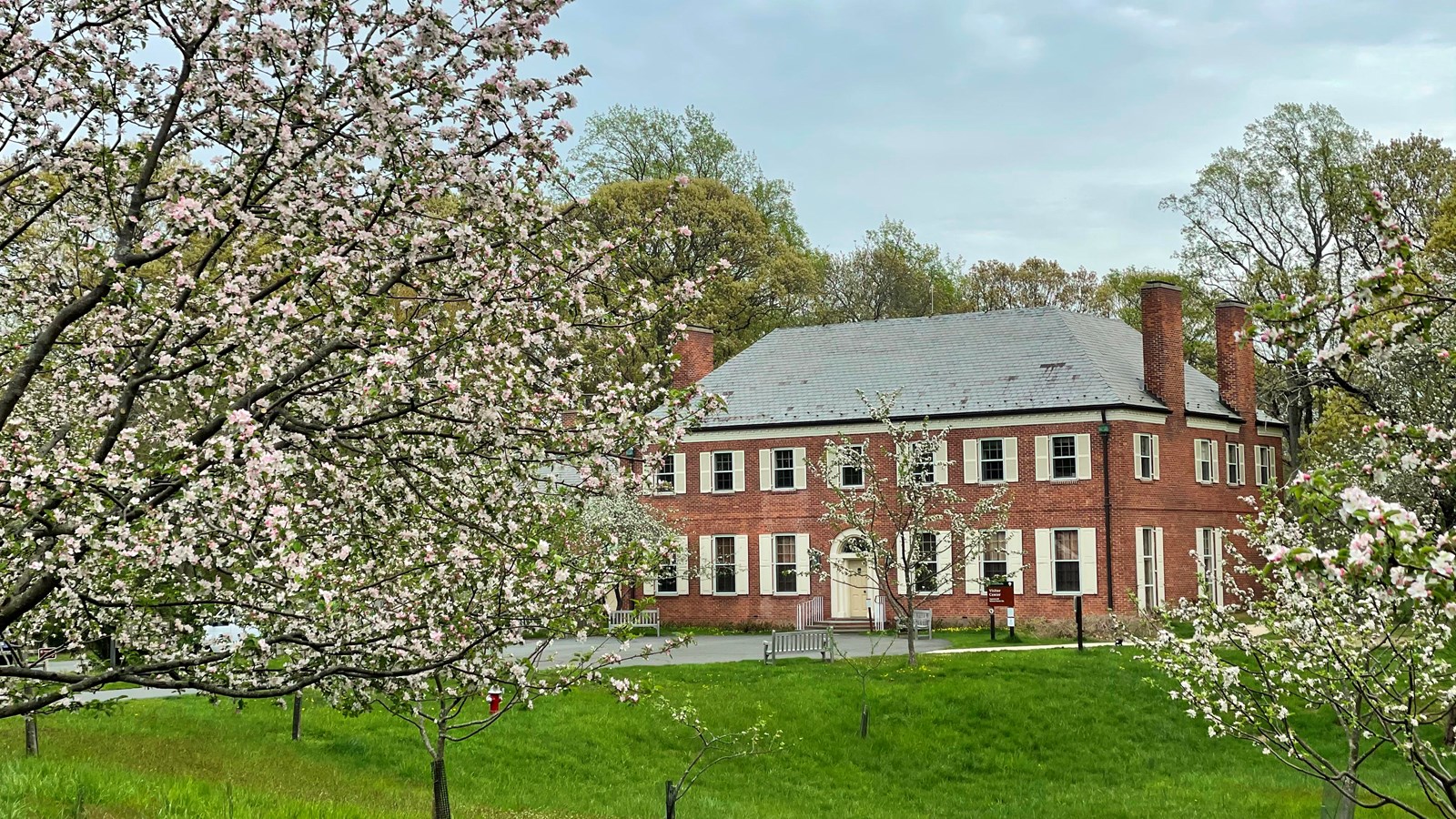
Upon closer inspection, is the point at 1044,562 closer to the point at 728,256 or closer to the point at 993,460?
the point at 993,460

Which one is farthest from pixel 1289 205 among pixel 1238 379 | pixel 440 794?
pixel 440 794

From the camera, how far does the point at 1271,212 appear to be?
48656 millimetres

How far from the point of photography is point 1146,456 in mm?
36531

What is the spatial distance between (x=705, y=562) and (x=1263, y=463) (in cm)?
1766

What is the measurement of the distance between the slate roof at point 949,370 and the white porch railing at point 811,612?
540 centimetres

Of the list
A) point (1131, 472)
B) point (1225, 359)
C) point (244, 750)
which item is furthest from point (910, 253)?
point (244, 750)

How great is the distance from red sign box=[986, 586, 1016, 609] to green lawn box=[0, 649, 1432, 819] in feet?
20.0

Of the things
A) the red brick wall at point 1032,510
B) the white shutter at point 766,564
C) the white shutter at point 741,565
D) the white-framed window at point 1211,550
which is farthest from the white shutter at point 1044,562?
the white shutter at point 741,565

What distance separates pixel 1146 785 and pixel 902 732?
4.66 meters

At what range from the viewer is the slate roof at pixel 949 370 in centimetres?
3716

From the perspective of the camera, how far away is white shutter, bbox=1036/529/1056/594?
1428 inches

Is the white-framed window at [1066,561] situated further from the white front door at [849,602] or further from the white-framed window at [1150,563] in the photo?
the white front door at [849,602]

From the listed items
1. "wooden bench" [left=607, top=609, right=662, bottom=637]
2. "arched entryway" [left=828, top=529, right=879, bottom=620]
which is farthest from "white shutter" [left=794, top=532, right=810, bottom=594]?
"wooden bench" [left=607, top=609, right=662, bottom=637]

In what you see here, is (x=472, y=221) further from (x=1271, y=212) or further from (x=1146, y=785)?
(x=1271, y=212)
